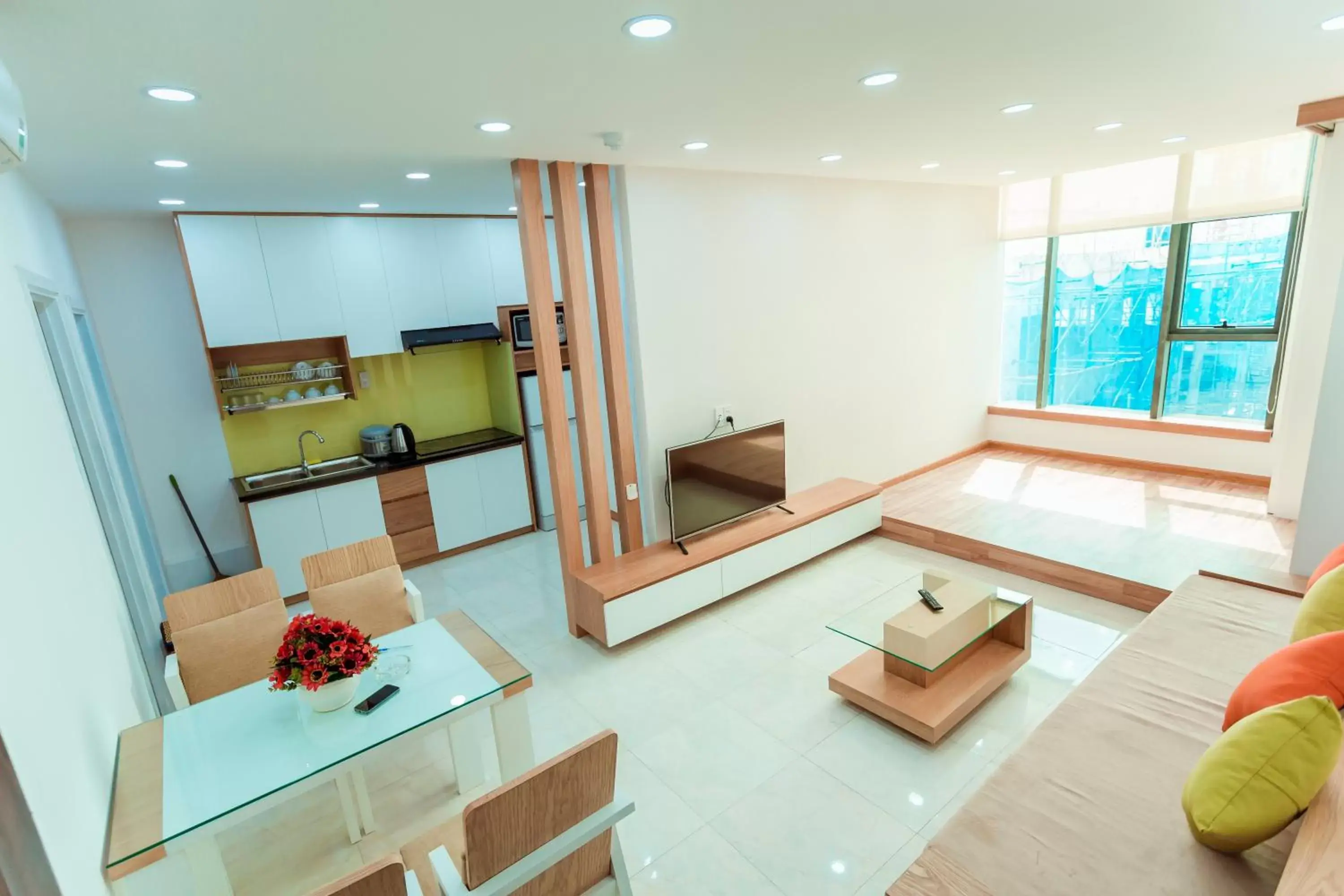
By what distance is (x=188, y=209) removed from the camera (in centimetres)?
387

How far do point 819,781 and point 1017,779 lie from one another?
2.58ft

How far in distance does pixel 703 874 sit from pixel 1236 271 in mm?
5999

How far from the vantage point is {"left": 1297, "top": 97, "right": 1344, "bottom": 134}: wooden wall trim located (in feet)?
10.6

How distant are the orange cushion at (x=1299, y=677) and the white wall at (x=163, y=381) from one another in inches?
215

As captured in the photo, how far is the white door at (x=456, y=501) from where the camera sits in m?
4.93

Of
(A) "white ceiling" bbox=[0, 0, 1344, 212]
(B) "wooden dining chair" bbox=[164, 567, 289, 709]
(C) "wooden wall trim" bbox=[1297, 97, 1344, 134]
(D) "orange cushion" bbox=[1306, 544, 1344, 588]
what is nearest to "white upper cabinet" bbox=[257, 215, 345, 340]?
(A) "white ceiling" bbox=[0, 0, 1344, 212]

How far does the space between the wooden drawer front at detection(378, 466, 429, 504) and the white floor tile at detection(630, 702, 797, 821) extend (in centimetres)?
286

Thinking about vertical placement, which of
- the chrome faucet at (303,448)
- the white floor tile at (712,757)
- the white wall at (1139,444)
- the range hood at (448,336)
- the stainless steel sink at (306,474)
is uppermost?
the range hood at (448,336)

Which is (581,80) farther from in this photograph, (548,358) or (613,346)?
(613,346)

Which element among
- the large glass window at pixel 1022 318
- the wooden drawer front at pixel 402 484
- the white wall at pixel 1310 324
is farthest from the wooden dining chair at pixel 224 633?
the large glass window at pixel 1022 318

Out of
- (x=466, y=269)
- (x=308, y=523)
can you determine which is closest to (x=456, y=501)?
(x=308, y=523)

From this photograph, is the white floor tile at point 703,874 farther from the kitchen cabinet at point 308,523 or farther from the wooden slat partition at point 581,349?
the kitchen cabinet at point 308,523

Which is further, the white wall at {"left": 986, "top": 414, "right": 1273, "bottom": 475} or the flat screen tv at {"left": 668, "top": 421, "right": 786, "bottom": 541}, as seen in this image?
the white wall at {"left": 986, "top": 414, "right": 1273, "bottom": 475}

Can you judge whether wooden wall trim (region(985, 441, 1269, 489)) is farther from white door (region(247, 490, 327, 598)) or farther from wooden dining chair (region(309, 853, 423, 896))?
wooden dining chair (region(309, 853, 423, 896))
